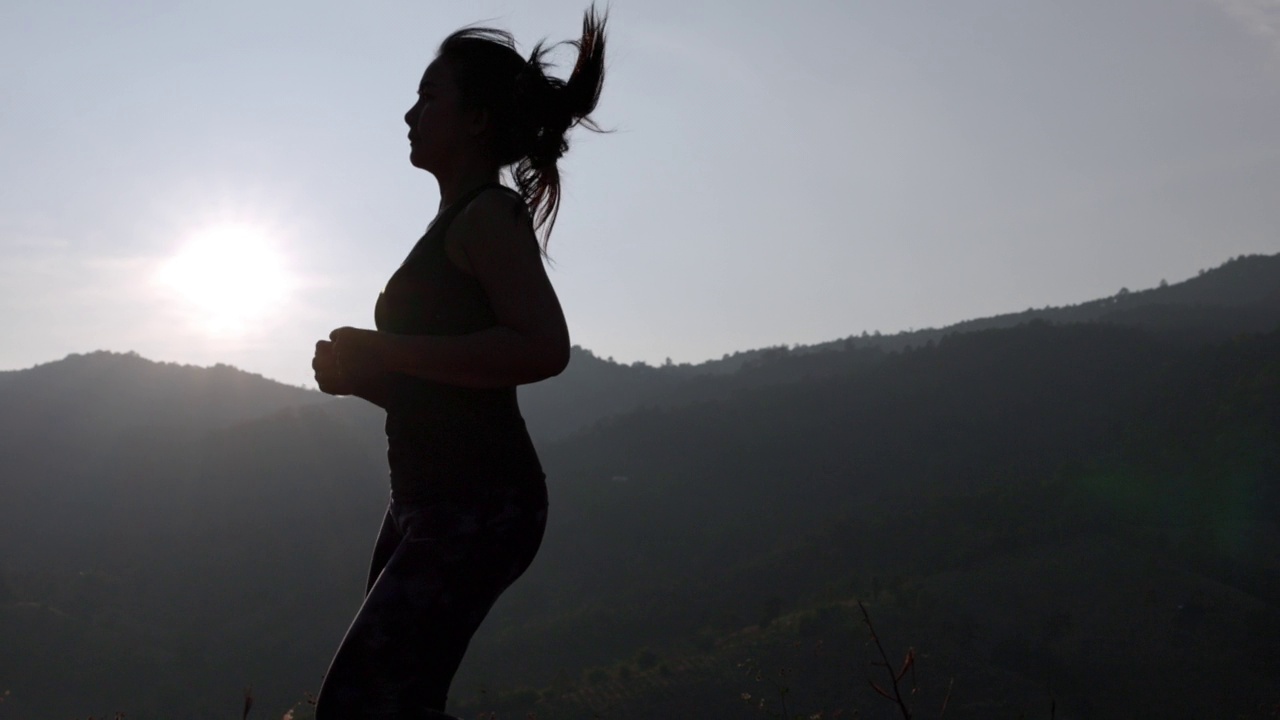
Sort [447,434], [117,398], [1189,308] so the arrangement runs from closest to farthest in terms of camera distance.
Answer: [447,434] < [117,398] < [1189,308]

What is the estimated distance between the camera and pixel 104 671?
2633 inches

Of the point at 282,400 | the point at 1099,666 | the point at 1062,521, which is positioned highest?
the point at 282,400

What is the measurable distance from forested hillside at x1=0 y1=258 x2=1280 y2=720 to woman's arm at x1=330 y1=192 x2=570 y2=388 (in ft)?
157

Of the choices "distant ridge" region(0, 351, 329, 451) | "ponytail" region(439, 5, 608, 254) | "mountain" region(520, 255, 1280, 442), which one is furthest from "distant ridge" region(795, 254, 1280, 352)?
"ponytail" region(439, 5, 608, 254)

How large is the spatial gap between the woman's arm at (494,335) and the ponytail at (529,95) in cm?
30

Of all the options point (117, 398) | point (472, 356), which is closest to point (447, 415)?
point (472, 356)

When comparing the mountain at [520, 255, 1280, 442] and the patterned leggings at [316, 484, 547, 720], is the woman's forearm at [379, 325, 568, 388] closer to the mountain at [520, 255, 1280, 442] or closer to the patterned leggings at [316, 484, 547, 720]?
the patterned leggings at [316, 484, 547, 720]

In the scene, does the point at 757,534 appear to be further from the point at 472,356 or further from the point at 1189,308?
the point at 472,356

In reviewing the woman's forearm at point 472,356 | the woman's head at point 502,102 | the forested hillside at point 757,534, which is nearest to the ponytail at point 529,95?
the woman's head at point 502,102

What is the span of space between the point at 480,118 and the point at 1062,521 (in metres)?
81.1

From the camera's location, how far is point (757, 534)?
90250 mm

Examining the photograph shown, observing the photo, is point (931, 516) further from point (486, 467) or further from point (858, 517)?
point (486, 467)

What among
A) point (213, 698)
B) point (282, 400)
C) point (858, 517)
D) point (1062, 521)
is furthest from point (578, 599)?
point (282, 400)

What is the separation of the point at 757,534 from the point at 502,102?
89706 millimetres
